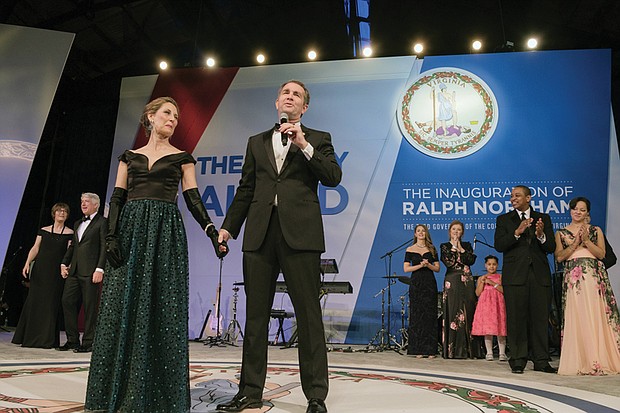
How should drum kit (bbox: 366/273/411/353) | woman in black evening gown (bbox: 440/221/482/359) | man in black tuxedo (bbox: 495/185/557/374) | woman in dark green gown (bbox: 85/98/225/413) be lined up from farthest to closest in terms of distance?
drum kit (bbox: 366/273/411/353), woman in black evening gown (bbox: 440/221/482/359), man in black tuxedo (bbox: 495/185/557/374), woman in dark green gown (bbox: 85/98/225/413)

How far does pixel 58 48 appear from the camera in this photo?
20.2 feet

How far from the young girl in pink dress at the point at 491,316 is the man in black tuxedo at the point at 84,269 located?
3.79m

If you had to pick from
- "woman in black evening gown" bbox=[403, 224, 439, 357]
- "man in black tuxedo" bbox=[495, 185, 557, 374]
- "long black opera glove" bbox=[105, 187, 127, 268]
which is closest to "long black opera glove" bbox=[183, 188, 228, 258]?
"long black opera glove" bbox=[105, 187, 127, 268]

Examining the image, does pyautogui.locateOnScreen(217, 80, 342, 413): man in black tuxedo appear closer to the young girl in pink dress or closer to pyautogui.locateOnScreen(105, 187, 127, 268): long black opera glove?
pyautogui.locateOnScreen(105, 187, 127, 268): long black opera glove

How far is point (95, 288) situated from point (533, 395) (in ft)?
13.4

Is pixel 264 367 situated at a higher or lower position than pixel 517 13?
lower

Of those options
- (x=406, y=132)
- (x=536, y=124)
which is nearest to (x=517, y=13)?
(x=536, y=124)

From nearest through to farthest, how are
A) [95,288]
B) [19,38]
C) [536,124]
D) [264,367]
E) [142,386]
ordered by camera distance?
[142,386] < [264,367] < [95,288] < [19,38] < [536,124]

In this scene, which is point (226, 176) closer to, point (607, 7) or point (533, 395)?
point (533, 395)

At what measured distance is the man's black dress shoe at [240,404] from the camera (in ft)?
6.55

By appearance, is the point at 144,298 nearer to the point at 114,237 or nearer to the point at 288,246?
the point at 114,237

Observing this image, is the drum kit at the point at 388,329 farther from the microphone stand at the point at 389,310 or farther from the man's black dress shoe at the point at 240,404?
the man's black dress shoe at the point at 240,404

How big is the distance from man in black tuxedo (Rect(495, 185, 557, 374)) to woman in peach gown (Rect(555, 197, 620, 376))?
0.69ft

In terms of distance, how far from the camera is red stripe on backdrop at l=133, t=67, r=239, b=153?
7.74m
